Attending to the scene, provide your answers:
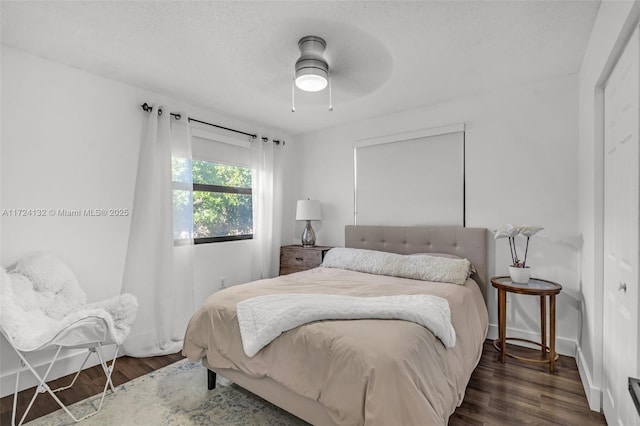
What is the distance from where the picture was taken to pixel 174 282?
9.91ft

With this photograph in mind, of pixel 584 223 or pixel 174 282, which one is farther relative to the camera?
pixel 174 282

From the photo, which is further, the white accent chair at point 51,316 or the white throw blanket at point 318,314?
the white accent chair at point 51,316

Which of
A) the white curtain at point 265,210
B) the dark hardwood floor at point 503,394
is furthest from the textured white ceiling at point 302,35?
the dark hardwood floor at point 503,394

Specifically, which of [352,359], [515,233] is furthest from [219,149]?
[515,233]

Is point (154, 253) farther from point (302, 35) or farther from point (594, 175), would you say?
point (594, 175)

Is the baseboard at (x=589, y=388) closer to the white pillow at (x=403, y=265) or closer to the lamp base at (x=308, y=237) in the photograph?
the white pillow at (x=403, y=265)

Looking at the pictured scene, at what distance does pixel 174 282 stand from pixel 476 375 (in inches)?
109

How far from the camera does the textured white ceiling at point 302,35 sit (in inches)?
70.5

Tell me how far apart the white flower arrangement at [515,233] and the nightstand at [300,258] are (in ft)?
6.24

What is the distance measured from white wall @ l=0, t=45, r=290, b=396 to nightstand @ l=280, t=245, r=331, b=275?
181cm

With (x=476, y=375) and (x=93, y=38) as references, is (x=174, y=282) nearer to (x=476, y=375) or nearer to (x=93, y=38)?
(x=93, y=38)

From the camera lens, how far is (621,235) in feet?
5.11

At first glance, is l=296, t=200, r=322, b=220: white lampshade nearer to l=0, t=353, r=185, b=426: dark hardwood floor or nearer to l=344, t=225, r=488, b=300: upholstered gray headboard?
l=344, t=225, r=488, b=300: upholstered gray headboard

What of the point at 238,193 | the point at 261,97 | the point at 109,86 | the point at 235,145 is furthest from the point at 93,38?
the point at 238,193
